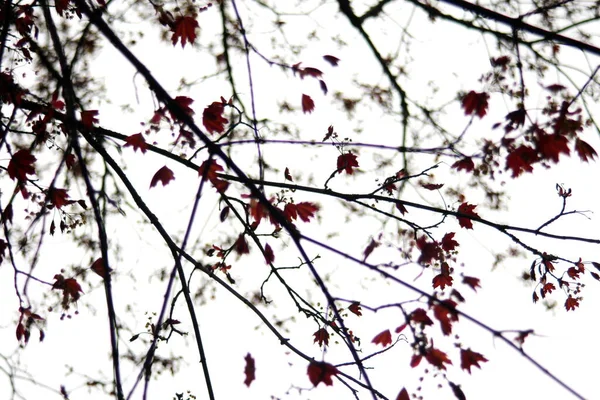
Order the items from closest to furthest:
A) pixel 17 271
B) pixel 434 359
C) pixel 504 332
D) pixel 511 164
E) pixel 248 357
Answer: pixel 504 332, pixel 434 359, pixel 248 357, pixel 511 164, pixel 17 271

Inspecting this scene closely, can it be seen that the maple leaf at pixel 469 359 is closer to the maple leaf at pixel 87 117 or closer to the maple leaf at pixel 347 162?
the maple leaf at pixel 347 162

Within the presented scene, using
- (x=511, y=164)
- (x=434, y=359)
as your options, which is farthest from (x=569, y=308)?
(x=434, y=359)

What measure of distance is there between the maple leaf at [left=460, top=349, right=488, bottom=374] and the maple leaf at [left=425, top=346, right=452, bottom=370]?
0.18m

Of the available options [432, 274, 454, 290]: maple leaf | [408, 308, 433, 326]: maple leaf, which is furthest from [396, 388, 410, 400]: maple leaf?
[432, 274, 454, 290]: maple leaf

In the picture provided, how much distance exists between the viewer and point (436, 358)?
1.42 metres

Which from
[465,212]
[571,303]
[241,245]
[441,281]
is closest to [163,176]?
[241,245]

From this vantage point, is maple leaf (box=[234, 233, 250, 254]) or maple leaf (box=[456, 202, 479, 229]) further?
maple leaf (box=[456, 202, 479, 229])

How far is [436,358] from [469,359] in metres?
0.30

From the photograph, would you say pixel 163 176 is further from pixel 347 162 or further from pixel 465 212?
pixel 465 212

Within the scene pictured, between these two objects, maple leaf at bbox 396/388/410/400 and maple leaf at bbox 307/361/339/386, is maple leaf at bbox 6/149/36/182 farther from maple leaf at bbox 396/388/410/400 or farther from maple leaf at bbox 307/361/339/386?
maple leaf at bbox 396/388/410/400

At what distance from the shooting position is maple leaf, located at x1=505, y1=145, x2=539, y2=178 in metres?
1.91

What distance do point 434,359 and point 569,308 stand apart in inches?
87.2

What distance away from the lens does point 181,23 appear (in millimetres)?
2463

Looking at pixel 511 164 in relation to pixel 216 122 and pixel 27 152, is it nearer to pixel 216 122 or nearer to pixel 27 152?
pixel 216 122
